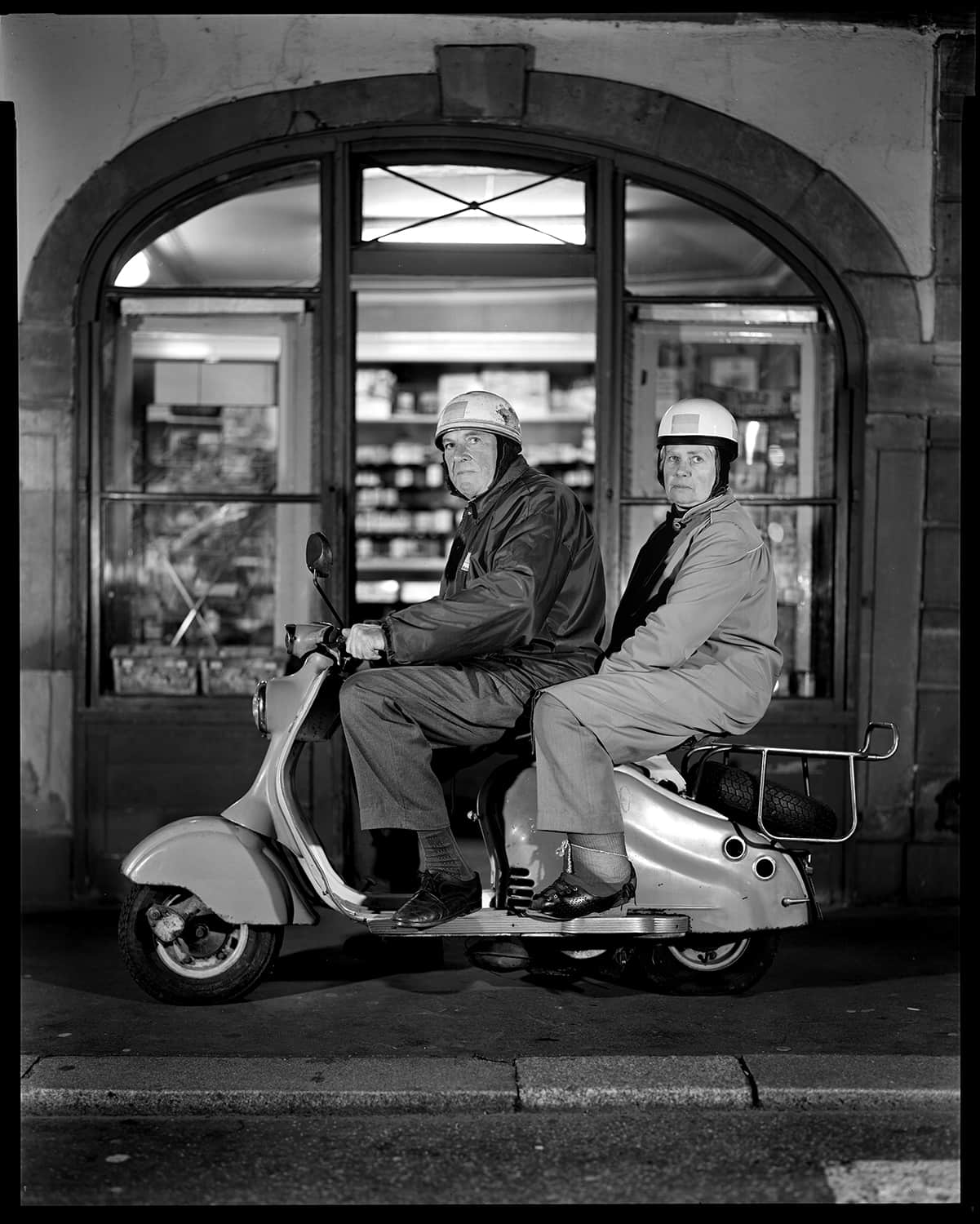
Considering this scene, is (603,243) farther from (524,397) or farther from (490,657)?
(524,397)

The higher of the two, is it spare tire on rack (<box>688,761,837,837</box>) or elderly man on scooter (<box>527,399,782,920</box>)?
elderly man on scooter (<box>527,399,782,920</box>)

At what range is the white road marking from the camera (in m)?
3.64

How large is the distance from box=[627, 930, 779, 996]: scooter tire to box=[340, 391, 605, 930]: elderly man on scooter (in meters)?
0.80

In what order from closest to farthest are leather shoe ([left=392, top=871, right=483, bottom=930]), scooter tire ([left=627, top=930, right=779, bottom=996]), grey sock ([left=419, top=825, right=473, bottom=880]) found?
leather shoe ([left=392, top=871, right=483, bottom=930]) → grey sock ([left=419, top=825, right=473, bottom=880]) → scooter tire ([left=627, top=930, right=779, bottom=996])

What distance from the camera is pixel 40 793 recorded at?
721cm

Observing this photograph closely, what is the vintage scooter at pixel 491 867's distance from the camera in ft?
16.7

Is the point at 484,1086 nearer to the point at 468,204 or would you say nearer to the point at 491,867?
the point at 491,867

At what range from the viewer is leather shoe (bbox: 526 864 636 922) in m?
4.95

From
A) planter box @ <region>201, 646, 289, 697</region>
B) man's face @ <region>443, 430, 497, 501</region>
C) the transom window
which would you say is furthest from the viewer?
planter box @ <region>201, 646, 289, 697</region>

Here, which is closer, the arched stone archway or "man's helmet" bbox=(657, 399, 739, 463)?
"man's helmet" bbox=(657, 399, 739, 463)

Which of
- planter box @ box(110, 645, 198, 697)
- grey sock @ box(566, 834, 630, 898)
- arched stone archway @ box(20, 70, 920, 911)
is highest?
arched stone archway @ box(20, 70, 920, 911)

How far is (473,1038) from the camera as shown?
4949 millimetres

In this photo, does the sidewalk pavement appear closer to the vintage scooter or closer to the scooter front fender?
the vintage scooter

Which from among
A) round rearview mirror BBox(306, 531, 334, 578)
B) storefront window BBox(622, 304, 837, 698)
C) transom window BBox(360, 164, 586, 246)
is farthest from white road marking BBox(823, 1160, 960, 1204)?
transom window BBox(360, 164, 586, 246)
